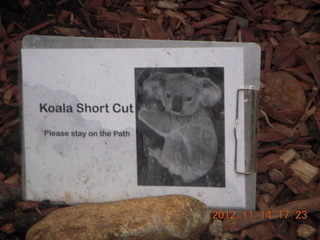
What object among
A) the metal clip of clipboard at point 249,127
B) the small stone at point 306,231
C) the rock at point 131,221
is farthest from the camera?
the metal clip of clipboard at point 249,127

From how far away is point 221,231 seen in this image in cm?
180

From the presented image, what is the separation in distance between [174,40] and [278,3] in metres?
0.61

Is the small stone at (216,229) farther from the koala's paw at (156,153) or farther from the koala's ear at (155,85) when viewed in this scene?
the koala's ear at (155,85)

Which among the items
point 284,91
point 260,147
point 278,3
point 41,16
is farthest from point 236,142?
point 41,16

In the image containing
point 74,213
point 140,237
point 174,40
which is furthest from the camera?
point 174,40

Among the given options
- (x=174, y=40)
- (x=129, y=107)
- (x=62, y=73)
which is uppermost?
(x=174, y=40)

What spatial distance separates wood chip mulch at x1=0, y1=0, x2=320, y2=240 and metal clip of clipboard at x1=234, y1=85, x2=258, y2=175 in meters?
0.05

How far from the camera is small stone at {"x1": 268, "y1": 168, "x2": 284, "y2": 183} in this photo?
1841mm

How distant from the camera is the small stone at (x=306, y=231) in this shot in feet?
5.71

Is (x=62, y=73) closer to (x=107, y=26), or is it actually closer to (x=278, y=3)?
(x=107, y=26)

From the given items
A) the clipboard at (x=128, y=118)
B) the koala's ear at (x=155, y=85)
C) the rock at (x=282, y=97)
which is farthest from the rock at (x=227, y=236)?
the koala's ear at (x=155, y=85)

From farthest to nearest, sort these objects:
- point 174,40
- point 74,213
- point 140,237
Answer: point 174,40 → point 74,213 → point 140,237

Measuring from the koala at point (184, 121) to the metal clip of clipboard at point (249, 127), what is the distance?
134 millimetres
